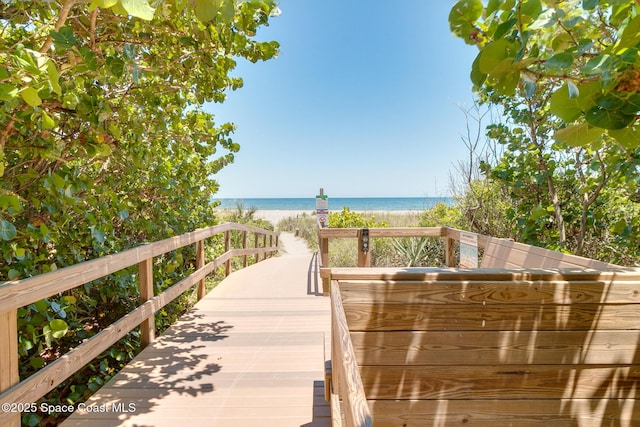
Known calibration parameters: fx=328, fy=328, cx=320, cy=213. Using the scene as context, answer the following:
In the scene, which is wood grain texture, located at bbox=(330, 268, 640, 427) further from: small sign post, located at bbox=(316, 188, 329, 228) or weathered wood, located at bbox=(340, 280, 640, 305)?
small sign post, located at bbox=(316, 188, 329, 228)

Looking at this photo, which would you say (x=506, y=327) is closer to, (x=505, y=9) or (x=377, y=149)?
(x=505, y=9)

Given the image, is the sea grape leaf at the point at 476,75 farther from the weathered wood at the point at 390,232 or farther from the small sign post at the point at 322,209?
the small sign post at the point at 322,209

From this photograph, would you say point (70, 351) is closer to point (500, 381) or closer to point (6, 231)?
point (6, 231)

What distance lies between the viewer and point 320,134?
109 feet

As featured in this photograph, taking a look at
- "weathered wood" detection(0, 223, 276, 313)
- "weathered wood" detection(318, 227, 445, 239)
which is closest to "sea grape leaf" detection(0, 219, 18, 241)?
"weathered wood" detection(0, 223, 276, 313)

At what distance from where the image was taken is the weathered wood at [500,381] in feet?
4.64

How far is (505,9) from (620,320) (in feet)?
4.53

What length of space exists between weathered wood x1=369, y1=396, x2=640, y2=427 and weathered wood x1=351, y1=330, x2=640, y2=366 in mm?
180

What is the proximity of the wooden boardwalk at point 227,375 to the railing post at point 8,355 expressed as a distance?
47cm

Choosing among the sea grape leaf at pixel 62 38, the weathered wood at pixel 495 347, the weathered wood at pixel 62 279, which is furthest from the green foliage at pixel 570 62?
the weathered wood at pixel 62 279

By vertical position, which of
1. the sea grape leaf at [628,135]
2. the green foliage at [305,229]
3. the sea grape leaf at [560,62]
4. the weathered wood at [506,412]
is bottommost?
the green foliage at [305,229]

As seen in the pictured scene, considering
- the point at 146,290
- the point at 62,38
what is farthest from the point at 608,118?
the point at 146,290

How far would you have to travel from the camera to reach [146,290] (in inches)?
107

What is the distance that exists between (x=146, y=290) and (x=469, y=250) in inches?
115
